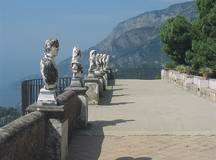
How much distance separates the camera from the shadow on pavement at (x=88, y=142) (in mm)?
11266

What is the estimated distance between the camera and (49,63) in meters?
9.99

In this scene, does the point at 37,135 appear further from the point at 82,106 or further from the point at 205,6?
the point at 205,6

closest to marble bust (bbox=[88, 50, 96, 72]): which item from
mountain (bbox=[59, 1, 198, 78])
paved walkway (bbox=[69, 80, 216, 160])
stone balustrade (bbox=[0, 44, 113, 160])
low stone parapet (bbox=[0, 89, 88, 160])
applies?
paved walkway (bbox=[69, 80, 216, 160])

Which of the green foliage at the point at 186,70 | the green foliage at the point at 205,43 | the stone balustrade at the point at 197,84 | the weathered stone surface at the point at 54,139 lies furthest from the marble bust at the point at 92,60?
the weathered stone surface at the point at 54,139

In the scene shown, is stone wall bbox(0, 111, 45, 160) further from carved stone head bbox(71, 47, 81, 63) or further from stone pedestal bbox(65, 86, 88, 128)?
carved stone head bbox(71, 47, 81, 63)

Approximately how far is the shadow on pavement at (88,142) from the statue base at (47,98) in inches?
58.3

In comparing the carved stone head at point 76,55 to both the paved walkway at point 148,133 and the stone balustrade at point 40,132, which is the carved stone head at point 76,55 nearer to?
the paved walkway at point 148,133

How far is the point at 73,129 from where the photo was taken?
13.7m

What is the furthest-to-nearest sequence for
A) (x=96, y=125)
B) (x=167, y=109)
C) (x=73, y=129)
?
(x=167, y=109) < (x=96, y=125) < (x=73, y=129)

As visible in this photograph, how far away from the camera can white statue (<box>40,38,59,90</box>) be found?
10016 mm

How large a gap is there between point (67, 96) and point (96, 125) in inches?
124

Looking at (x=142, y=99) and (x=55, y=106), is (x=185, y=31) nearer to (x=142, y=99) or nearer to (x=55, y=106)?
(x=142, y=99)

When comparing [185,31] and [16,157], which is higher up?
[185,31]

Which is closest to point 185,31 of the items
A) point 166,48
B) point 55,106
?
point 166,48
